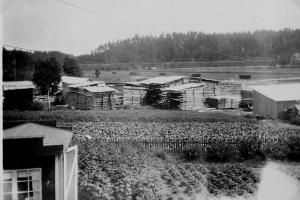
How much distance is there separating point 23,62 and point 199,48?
1582 mm

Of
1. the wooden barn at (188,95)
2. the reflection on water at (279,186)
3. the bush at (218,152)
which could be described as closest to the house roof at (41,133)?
the wooden barn at (188,95)

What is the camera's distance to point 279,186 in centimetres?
307

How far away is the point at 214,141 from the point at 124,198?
1013 mm

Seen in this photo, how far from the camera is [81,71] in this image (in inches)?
111

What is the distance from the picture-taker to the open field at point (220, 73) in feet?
9.41

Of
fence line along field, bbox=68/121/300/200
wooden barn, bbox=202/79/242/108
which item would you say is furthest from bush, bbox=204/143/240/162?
wooden barn, bbox=202/79/242/108

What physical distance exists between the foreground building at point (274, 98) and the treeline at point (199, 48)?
0.27 metres

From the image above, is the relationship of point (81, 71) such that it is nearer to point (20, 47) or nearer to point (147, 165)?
point (20, 47)

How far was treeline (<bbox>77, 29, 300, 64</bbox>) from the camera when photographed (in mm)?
2840

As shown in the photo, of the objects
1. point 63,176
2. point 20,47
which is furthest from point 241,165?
point 20,47

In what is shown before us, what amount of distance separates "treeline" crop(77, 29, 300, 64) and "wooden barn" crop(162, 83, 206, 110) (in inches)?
10.0

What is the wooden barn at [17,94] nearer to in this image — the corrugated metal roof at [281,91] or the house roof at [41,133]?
the house roof at [41,133]

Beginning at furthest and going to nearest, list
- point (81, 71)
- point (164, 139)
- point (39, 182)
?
1. point (164, 139)
2. point (81, 71)
3. point (39, 182)

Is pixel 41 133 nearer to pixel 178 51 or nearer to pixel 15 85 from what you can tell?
pixel 15 85
